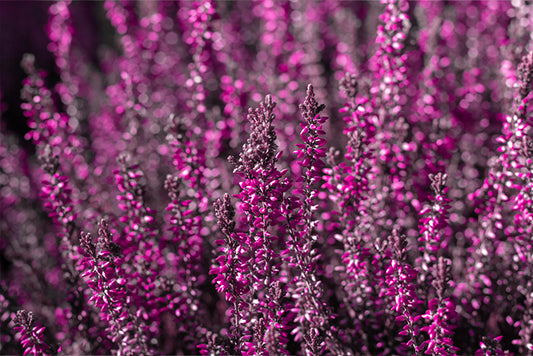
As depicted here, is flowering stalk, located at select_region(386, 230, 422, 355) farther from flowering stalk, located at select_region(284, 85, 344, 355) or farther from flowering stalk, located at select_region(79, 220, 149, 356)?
flowering stalk, located at select_region(79, 220, 149, 356)

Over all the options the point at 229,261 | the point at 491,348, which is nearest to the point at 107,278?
the point at 229,261

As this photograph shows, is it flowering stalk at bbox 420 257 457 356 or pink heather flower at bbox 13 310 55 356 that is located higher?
flowering stalk at bbox 420 257 457 356

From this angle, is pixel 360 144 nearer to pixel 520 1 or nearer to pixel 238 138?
pixel 238 138

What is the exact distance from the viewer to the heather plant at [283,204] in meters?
1.77

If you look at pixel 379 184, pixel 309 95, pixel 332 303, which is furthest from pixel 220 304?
pixel 309 95

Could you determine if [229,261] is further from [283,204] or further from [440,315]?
[440,315]

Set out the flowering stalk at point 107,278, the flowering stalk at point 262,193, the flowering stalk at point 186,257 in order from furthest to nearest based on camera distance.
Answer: the flowering stalk at point 186,257 < the flowering stalk at point 107,278 < the flowering stalk at point 262,193

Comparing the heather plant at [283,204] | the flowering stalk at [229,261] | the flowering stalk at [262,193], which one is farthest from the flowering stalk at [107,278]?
the flowering stalk at [262,193]

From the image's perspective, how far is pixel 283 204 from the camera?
1.72 metres

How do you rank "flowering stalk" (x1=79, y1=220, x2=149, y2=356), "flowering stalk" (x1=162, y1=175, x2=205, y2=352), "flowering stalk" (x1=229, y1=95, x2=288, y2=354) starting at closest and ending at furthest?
1. "flowering stalk" (x1=229, y1=95, x2=288, y2=354)
2. "flowering stalk" (x1=79, y1=220, x2=149, y2=356)
3. "flowering stalk" (x1=162, y1=175, x2=205, y2=352)

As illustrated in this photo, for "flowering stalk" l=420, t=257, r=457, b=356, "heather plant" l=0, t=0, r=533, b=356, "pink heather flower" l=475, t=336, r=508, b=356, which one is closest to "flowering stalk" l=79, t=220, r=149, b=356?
"heather plant" l=0, t=0, r=533, b=356

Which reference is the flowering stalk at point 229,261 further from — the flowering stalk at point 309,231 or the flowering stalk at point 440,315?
the flowering stalk at point 440,315

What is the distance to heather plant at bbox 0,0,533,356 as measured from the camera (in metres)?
1.77

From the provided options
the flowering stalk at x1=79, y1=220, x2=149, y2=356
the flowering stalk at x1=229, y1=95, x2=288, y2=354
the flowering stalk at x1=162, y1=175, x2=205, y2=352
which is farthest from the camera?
the flowering stalk at x1=162, y1=175, x2=205, y2=352
